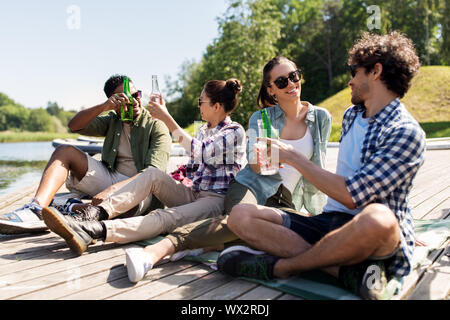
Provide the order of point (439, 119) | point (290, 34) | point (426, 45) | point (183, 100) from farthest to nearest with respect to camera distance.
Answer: point (290, 34) → point (183, 100) → point (426, 45) → point (439, 119)

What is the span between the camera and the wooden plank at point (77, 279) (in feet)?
7.01

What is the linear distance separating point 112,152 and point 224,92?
1285 millimetres

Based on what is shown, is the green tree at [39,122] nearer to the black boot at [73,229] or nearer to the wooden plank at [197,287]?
the black boot at [73,229]

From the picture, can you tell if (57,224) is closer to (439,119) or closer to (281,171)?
(281,171)

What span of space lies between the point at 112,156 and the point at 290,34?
127ft

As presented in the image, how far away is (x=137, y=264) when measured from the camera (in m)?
2.24

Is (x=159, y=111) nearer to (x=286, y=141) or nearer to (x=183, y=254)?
(x=286, y=141)

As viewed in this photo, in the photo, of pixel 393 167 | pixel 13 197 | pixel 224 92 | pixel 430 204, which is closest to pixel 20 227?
pixel 224 92

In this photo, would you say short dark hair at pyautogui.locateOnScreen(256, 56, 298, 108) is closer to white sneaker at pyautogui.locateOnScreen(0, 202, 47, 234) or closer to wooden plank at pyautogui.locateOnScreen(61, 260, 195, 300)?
wooden plank at pyautogui.locateOnScreen(61, 260, 195, 300)

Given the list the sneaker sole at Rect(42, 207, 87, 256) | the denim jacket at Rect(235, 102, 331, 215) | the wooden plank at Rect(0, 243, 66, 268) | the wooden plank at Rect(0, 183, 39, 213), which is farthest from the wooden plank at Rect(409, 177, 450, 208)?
the wooden plank at Rect(0, 183, 39, 213)

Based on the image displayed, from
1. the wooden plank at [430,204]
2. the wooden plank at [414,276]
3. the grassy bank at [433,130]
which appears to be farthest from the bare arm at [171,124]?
the grassy bank at [433,130]

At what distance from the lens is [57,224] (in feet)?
8.50

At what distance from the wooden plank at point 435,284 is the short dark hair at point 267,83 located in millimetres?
1689
